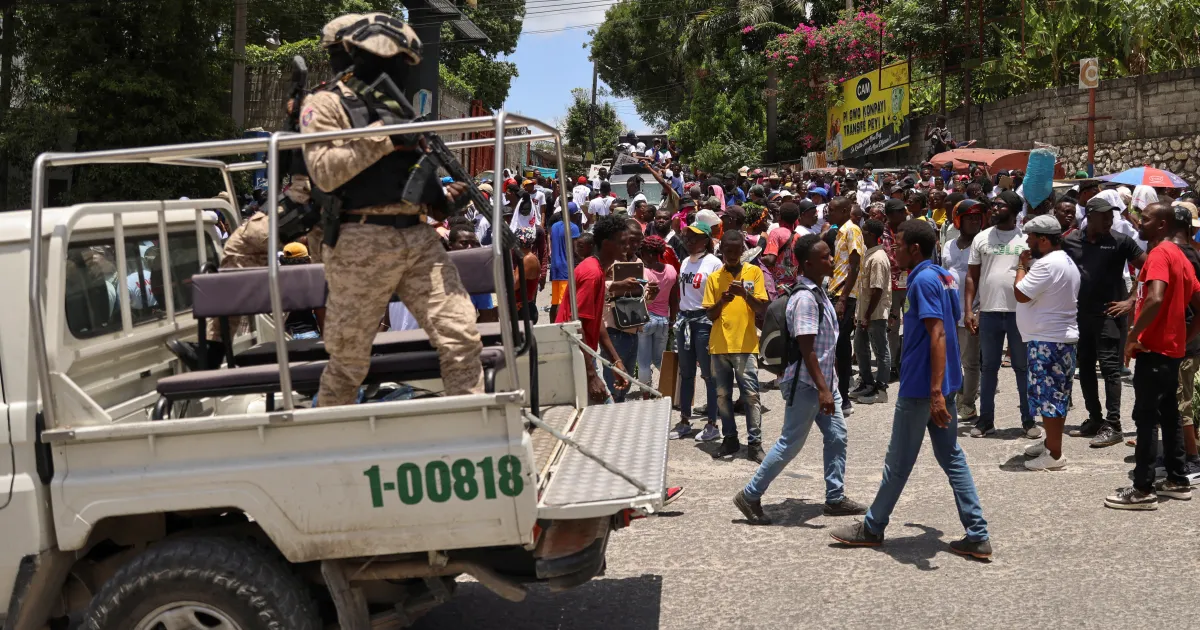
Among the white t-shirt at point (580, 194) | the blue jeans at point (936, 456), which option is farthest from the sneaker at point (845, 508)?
the white t-shirt at point (580, 194)

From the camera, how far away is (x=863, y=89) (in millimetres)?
30141

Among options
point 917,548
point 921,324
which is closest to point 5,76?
point 921,324

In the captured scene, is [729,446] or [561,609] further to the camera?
[729,446]

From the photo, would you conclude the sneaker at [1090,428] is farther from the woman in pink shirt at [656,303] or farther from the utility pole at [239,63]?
the utility pole at [239,63]

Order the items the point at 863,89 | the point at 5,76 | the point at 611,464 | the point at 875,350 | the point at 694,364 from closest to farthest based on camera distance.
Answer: the point at 611,464 < the point at 694,364 < the point at 875,350 < the point at 5,76 < the point at 863,89

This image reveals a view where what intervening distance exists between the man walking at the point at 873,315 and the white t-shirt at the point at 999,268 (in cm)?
98

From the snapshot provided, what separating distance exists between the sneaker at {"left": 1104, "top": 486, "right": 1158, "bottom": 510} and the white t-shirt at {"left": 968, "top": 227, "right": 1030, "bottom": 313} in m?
2.21

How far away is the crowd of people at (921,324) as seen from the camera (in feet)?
20.2

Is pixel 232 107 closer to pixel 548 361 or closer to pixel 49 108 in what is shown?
pixel 49 108

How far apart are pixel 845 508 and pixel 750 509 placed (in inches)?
23.8

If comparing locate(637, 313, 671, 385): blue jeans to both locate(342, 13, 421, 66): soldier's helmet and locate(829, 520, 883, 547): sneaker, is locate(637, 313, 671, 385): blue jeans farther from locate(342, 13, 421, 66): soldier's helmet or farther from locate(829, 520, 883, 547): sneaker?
locate(342, 13, 421, 66): soldier's helmet

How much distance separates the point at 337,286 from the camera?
4.12 metres

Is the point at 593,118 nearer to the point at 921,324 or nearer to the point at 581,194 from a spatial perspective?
the point at 581,194

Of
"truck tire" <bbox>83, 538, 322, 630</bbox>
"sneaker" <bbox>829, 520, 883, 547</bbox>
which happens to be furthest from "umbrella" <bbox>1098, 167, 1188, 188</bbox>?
"truck tire" <bbox>83, 538, 322, 630</bbox>
